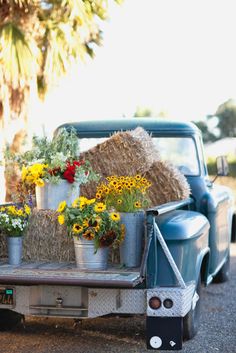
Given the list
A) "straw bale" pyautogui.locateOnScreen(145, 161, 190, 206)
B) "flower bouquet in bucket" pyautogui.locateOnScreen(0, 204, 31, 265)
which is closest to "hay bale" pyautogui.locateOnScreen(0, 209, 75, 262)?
"flower bouquet in bucket" pyautogui.locateOnScreen(0, 204, 31, 265)

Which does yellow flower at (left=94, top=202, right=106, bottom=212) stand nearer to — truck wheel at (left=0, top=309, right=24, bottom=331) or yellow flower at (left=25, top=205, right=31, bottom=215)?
yellow flower at (left=25, top=205, right=31, bottom=215)

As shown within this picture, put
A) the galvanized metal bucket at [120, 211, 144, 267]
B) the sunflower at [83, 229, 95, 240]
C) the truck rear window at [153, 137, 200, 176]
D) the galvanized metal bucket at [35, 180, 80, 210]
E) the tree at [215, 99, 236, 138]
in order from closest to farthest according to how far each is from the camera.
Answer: the sunflower at [83, 229, 95, 240] < the galvanized metal bucket at [120, 211, 144, 267] < the galvanized metal bucket at [35, 180, 80, 210] < the truck rear window at [153, 137, 200, 176] < the tree at [215, 99, 236, 138]

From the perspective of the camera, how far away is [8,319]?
21.1 ft

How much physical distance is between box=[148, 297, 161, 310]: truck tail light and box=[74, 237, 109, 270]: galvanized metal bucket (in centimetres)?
59

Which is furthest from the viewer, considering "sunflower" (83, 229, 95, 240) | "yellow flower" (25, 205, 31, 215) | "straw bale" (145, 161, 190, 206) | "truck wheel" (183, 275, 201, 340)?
"straw bale" (145, 161, 190, 206)

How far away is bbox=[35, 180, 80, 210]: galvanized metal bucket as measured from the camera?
633 cm

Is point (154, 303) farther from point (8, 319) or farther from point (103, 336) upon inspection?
point (8, 319)

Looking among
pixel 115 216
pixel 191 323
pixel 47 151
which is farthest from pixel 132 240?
pixel 47 151

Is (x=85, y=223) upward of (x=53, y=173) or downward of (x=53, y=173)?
downward

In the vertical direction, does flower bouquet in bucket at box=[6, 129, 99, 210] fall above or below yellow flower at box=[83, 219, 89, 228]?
above

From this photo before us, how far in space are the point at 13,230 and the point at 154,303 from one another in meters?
1.43

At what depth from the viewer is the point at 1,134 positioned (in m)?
14.9

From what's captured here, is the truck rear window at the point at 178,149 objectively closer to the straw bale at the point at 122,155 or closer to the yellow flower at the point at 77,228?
the straw bale at the point at 122,155

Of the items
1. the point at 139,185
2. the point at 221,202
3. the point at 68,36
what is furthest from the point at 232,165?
the point at 139,185
